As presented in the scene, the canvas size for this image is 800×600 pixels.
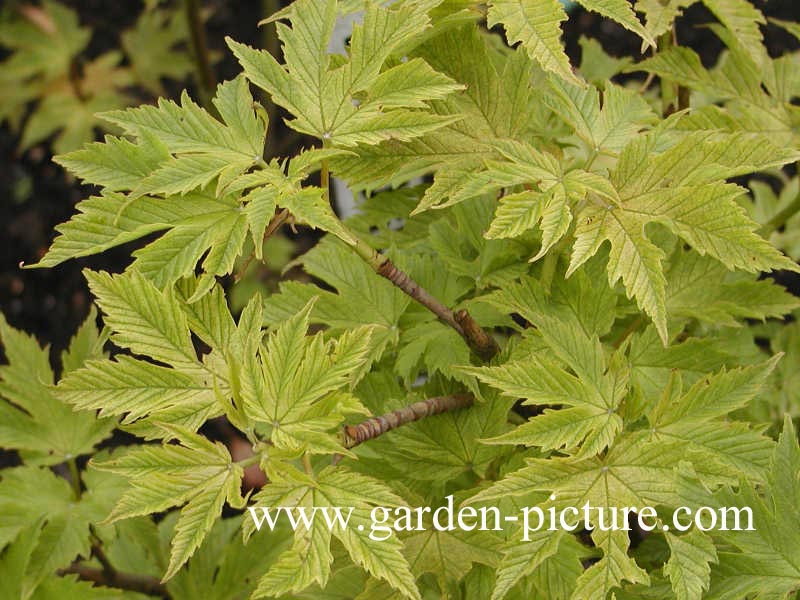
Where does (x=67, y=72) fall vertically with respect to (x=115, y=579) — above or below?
above

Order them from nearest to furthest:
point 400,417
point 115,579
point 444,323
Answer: point 400,417
point 444,323
point 115,579

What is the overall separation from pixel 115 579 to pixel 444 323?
0.67 meters

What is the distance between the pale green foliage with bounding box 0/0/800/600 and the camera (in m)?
0.78

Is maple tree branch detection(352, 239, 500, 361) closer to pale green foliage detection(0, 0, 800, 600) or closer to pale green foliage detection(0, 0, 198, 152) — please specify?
pale green foliage detection(0, 0, 800, 600)

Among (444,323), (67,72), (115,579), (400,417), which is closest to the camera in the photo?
(400,417)

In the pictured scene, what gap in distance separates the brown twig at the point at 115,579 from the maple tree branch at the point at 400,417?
0.58 metres

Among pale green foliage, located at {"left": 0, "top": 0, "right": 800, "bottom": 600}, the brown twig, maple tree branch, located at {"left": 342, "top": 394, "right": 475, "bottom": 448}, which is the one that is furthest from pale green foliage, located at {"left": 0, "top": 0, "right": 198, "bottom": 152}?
maple tree branch, located at {"left": 342, "top": 394, "right": 475, "bottom": 448}

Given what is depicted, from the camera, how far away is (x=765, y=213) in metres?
1.54

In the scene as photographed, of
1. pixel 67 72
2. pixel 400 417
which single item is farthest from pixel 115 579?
pixel 67 72

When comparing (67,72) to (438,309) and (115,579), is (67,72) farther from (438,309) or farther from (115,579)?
→ (438,309)

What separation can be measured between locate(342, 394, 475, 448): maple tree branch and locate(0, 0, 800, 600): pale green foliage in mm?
12

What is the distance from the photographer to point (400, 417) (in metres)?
0.89

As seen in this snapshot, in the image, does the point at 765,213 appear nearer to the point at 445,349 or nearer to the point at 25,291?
the point at 445,349

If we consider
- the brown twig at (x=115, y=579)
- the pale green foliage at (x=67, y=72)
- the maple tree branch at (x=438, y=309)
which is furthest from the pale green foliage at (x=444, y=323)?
the pale green foliage at (x=67, y=72)
